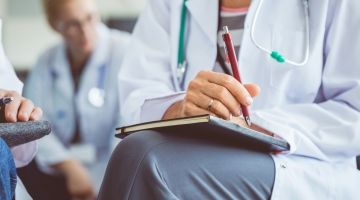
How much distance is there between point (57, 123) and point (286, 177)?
4.31ft

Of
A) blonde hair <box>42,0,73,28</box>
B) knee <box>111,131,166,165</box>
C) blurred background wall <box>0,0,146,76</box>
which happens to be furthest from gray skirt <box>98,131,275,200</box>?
blurred background wall <box>0,0,146,76</box>

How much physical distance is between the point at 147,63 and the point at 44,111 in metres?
0.99

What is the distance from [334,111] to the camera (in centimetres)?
93

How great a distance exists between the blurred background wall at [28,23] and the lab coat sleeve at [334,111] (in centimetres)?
239

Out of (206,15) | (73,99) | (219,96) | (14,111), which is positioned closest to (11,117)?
(14,111)

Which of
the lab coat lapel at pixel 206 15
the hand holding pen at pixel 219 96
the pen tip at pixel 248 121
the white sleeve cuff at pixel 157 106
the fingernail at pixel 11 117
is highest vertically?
the lab coat lapel at pixel 206 15

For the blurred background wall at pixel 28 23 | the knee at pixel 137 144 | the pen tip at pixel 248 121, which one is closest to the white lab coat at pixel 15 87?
the knee at pixel 137 144

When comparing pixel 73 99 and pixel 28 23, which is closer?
pixel 73 99

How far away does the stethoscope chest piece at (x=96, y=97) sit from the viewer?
198 centimetres

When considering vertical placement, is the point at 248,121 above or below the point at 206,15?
below

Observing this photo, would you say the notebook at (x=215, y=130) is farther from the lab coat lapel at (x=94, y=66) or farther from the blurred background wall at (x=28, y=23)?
the blurred background wall at (x=28, y=23)

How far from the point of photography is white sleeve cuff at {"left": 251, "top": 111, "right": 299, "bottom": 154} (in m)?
0.86

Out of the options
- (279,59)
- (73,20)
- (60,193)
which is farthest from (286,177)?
(73,20)

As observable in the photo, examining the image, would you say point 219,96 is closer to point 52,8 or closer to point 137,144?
point 137,144
